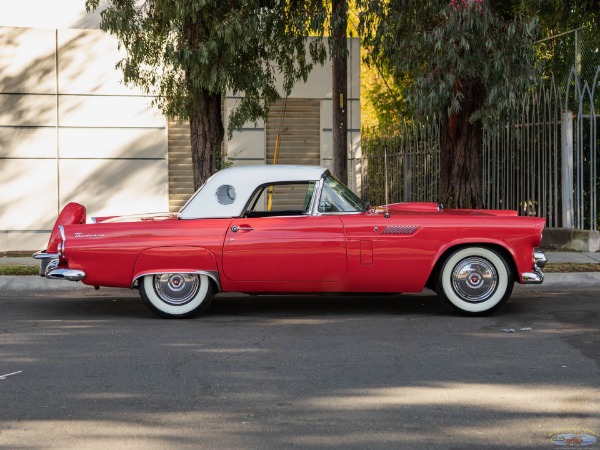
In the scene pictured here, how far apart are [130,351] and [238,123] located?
740cm

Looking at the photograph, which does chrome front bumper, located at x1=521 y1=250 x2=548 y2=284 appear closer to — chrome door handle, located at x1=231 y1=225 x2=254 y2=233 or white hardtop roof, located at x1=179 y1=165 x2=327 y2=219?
white hardtop roof, located at x1=179 y1=165 x2=327 y2=219

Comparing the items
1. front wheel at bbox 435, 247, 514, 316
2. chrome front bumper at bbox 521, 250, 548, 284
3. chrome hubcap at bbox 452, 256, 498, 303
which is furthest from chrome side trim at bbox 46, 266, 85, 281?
chrome front bumper at bbox 521, 250, 548, 284

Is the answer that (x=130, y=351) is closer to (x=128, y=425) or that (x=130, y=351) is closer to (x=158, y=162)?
(x=128, y=425)

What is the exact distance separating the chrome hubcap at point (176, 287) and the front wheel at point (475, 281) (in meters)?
2.41

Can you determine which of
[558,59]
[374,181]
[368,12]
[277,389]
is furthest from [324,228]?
[558,59]

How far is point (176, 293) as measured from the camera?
9969 millimetres

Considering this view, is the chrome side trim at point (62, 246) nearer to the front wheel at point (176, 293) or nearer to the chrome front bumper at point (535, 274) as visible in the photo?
the front wheel at point (176, 293)

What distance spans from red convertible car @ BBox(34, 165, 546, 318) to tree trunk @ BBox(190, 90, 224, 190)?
4.73 meters

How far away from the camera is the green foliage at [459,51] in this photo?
43.0 feet

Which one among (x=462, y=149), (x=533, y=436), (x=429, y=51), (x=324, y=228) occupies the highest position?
(x=429, y=51)

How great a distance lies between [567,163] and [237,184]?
746 centimetres

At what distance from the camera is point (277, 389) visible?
22.0 ft

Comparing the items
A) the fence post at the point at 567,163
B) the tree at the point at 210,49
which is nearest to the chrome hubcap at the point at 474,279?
the tree at the point at 210,49
